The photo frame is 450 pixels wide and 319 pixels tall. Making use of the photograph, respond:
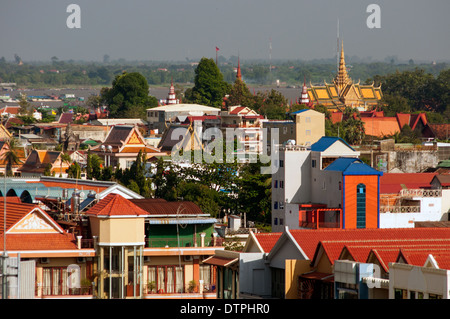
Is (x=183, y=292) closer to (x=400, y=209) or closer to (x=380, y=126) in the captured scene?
(x=400, y=209)

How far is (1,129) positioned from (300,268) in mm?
63397

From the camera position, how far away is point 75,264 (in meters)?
27.3

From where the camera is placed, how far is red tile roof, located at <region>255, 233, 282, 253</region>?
1054 inches

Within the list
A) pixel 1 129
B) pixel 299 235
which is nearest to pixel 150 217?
pixel 299 235

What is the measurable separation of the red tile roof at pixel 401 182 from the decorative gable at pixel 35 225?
20.8 m

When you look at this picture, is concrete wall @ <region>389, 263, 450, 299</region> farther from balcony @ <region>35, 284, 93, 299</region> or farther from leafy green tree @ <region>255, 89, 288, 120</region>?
leafy green tree @ <region>255, 89, 288, 120</region>

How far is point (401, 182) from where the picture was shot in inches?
1941

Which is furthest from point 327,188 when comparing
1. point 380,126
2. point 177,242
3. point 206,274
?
point 380,126

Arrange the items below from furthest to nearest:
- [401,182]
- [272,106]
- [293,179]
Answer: [272,106] < [401,182] < [293,179]

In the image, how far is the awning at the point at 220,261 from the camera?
2680cm

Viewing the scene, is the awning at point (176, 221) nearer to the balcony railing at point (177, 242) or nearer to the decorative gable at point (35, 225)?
the balcony railing at point (177, 242)

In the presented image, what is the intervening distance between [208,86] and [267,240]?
9735 centimetres

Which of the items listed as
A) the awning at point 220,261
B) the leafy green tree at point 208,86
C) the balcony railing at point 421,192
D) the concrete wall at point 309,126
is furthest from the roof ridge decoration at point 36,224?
the leafy green tree at point 208,86
